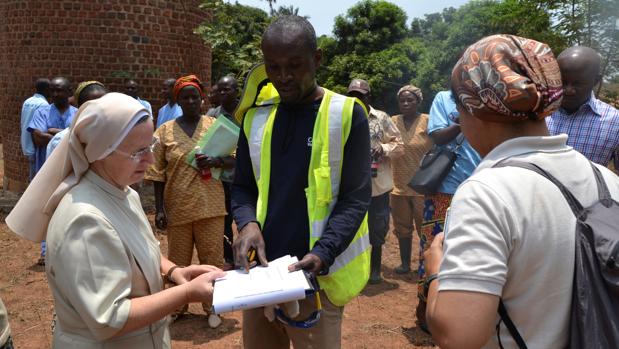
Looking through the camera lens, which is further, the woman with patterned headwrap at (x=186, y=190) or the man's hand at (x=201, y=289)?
the woman with patterned headwrap at (x=186, y=190)

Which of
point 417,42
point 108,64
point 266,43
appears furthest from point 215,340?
point 417,42

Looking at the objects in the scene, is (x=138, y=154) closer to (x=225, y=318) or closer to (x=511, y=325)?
(x=511, y=325)

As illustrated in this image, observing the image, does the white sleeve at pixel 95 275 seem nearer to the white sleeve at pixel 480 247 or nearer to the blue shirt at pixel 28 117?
the white sleeve at pixel 480 247

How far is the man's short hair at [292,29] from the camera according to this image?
2131mm

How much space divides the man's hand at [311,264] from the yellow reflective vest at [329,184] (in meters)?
0.15

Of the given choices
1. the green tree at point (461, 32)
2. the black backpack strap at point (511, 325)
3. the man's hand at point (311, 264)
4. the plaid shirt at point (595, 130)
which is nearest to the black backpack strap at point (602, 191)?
the black backpack strap at point (511, 325)

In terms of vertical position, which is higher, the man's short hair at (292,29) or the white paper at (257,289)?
the man's short hair at (292,29)

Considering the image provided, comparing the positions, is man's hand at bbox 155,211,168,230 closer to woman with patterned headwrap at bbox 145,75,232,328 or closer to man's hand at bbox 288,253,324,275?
woman with patterned headwrap at bbox 145,75,232,328

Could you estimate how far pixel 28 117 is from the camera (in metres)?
6.45

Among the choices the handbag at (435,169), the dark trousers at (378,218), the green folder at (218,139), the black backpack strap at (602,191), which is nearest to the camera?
the black backpack strap at (602,191)

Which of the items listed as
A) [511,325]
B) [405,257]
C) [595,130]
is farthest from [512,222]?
[405,257]

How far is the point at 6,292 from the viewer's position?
5.11m

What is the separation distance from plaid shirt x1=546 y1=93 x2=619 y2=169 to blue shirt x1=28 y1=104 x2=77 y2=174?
201 inches

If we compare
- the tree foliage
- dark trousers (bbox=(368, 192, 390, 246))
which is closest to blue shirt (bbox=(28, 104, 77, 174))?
dark trousers (bbox=(368, 192, 390, 246))
